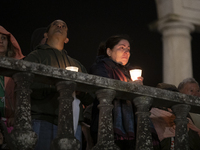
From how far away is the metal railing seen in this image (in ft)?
11.2

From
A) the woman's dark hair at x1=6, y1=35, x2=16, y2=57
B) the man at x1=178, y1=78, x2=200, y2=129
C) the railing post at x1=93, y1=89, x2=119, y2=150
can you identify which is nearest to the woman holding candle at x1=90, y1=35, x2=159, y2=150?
the railing post at x1=93, y1=89, x2=119, y2=150

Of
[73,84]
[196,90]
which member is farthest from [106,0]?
[73,84]

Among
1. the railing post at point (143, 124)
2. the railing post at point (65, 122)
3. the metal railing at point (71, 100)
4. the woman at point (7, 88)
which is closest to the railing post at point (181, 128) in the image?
the metal railing at point (71, 100)

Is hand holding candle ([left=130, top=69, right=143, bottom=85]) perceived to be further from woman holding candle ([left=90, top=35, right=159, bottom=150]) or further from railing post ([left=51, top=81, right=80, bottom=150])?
railing post ([left=51, top=81, right=80, bottom=150])

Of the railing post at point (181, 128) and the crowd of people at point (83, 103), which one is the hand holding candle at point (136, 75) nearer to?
the crowd of people at point (83, 103)

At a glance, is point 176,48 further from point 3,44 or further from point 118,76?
point 3,44

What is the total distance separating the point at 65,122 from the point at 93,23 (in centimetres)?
803

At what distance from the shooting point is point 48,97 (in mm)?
4070

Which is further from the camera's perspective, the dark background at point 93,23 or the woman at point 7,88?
the dark background at point 93,23

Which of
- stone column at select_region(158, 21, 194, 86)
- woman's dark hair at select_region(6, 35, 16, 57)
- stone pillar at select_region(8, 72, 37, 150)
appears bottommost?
stone pillar at select_region(8, 72, 37, 150)

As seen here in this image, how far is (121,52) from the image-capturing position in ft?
15.9

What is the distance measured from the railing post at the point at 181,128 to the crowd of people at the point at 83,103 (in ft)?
0.81

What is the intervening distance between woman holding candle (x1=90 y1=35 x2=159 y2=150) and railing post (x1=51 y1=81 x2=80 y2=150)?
0.63 m

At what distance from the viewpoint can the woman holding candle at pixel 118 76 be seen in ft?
13.4
